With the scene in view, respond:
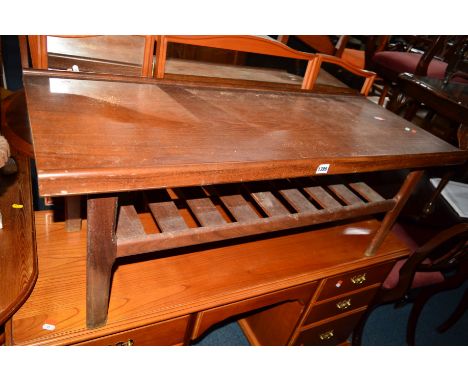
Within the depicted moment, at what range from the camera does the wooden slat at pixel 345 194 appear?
142 centimetres

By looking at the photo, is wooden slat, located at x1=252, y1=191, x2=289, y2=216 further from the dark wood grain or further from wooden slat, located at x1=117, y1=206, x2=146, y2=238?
the dark wood grain

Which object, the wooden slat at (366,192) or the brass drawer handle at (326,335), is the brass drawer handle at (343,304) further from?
the wooden slat at (366,192)

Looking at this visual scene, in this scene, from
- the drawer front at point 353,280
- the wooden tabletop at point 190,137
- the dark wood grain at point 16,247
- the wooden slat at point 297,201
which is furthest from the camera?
the drawer front at point 353,280

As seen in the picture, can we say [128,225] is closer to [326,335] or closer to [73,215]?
[73,215]

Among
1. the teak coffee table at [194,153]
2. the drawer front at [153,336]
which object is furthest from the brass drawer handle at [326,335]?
the drawer front at [153,336]

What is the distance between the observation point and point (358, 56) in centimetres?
598

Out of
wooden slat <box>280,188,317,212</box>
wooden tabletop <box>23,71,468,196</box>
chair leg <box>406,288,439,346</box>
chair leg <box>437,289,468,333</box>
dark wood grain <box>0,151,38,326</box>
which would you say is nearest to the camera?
wooden tabletop <box>23,71,468,196</box>

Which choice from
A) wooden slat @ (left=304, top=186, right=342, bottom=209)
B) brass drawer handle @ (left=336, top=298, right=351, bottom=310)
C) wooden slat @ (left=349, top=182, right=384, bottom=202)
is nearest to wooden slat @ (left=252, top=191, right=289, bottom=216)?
wooden slat @ (left=304, top=186, right=342, bottom=209)

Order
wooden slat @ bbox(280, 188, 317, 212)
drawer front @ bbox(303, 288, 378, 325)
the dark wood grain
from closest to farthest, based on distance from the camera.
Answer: the dark wood grain < wooden slat @ bbox(280, 188, 317, 212) < drawer front @ bbox(303, 288, 378, 325)

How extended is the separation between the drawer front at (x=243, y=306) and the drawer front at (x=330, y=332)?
416 millimetres

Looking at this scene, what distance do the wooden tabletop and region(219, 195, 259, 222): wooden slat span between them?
0.86 feet

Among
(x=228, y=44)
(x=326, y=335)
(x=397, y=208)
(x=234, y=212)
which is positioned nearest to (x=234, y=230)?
(x=234, y=212)

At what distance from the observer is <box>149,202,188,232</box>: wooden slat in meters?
1.04

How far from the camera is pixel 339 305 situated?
5.83 ft
